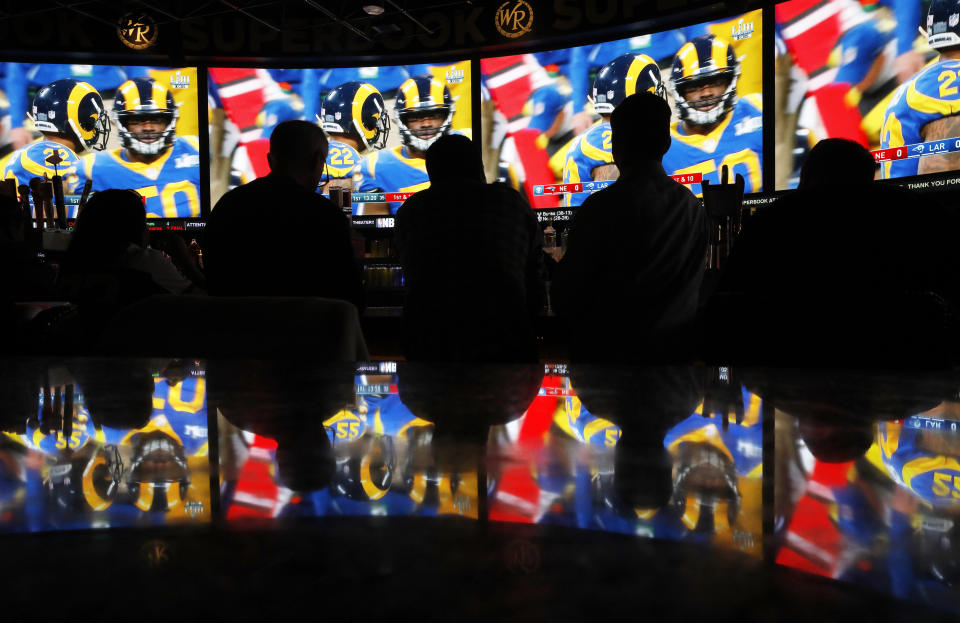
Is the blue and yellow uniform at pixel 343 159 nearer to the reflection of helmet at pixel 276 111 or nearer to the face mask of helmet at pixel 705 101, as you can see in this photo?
the reflection of helmet at pixel 276 111

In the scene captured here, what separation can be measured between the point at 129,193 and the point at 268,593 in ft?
9.63

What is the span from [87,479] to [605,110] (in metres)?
5.54

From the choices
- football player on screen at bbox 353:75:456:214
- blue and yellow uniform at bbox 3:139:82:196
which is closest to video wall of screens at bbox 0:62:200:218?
blue and yellow uniform at bbox 3:139:82:196

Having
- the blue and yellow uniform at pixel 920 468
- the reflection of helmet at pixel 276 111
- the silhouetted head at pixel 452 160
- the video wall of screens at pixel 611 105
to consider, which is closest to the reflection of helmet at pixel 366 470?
the blue and yellow uniform at pixel 920 468

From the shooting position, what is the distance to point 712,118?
4.95m

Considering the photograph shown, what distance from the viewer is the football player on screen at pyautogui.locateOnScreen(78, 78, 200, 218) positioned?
6383 millimetres

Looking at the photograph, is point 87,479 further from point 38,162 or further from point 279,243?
point 38,162

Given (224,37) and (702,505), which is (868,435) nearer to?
(702,505)

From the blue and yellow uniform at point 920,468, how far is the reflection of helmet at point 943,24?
4.53 metres

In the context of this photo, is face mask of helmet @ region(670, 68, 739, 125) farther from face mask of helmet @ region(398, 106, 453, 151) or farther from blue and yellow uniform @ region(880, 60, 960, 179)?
face mask of helmet @ region(398, 106, 453, 151)

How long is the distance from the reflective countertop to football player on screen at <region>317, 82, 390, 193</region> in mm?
6091

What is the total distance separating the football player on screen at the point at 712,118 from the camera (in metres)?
4.81

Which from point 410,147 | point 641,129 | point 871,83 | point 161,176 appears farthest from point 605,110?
point 161,176

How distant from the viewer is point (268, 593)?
0.40ft
